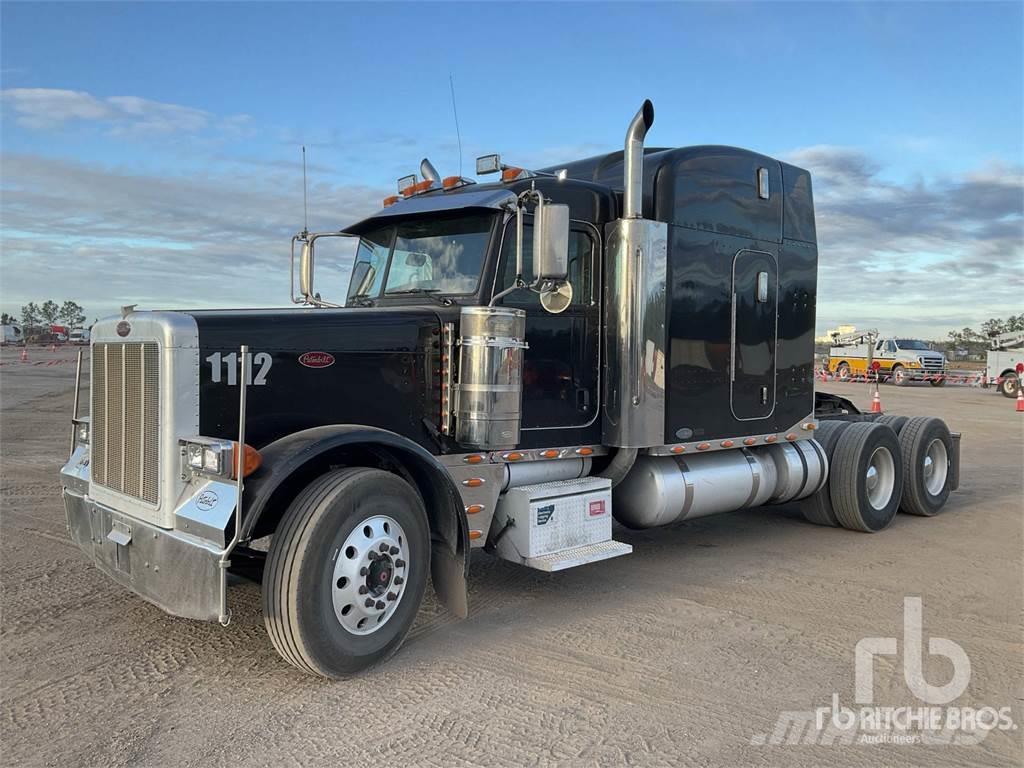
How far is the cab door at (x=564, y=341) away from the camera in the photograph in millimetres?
5234

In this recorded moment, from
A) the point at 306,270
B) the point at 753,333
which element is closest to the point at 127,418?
the point at 306,270

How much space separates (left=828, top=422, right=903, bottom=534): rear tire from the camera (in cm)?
767

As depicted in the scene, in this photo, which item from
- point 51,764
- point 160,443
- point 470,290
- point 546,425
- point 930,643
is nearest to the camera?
point 51,764

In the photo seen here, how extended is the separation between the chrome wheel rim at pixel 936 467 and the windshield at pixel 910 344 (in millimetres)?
29038

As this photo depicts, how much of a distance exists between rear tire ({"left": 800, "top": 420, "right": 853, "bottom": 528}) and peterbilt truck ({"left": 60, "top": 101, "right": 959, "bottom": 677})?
149 mm

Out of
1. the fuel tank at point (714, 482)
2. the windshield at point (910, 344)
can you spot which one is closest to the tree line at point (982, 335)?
the windshield at point (910, 344)

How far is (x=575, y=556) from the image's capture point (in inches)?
207

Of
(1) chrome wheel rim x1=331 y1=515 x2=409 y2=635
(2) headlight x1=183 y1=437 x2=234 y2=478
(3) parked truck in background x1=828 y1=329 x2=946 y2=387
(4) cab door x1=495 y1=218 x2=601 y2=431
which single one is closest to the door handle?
(4) cab door x1=495 y1=218 x2=601 y2=431

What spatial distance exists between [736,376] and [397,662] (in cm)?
375

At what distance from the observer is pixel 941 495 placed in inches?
349

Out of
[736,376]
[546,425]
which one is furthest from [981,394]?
[546,425]

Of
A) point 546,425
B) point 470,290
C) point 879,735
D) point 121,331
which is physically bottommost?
point 879,735

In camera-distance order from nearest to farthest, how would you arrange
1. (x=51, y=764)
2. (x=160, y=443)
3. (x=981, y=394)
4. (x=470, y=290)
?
(x=51, y=764) → (x=160, y=443) → (x=470, y=290) → (x=981, y=394)

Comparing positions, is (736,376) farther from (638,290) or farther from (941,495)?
(941,495)
